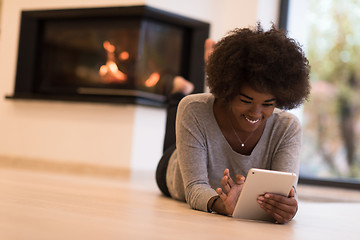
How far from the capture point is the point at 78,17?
178 inches

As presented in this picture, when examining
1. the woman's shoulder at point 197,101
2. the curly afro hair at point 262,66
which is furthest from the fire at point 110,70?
the curly afro hair at point 262,66

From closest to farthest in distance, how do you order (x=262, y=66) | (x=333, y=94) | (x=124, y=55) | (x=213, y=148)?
(x=262, y=66) → (x=213, y=148) → (x=124, y=55) → (x=333, y=94)

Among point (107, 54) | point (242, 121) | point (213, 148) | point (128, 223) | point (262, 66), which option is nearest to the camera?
point (128, 223)

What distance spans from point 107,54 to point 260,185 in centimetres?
Result: 306

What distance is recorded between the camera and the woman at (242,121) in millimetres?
1588

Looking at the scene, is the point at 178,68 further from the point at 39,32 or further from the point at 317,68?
the point at 317,68

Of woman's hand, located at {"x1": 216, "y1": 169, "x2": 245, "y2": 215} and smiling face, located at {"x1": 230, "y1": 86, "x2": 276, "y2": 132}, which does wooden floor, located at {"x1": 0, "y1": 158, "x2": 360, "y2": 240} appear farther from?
smiling face, located at {"x1": 230, "y1": 86, "x2": 276, "y2": 132}

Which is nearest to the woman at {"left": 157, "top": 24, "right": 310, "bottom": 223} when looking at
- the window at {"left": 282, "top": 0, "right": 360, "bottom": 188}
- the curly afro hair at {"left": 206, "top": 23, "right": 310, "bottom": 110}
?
the curly afro hair at {"left": 206, "top": 23, "right": 310, "bottom": 110}

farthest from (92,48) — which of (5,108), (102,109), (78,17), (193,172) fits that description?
(193,172)

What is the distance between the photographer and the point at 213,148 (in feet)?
6.21

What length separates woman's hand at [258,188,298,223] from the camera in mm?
1612

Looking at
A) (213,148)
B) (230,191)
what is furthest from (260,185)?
(213,148)

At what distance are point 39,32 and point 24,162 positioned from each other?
3.88 ft

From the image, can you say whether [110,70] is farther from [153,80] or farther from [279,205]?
[279,205]
